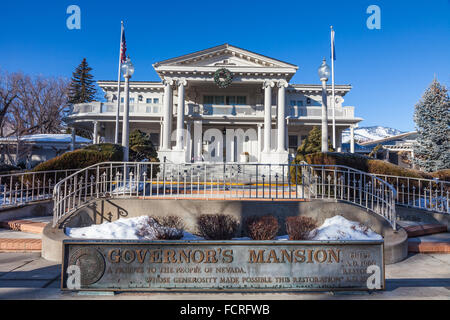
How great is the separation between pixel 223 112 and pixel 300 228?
1938 centimetres

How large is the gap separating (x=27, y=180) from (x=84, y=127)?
866 inches

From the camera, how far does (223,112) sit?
24.3m

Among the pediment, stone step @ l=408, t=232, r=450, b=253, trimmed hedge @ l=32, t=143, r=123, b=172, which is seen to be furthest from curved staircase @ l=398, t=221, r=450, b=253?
the pediment

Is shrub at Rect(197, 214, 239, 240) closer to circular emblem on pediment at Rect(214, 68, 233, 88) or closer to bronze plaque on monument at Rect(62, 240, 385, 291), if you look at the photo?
bronze plaque on monument at Rect(62, 240, 385, 291)

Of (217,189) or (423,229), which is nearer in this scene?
(423,229)

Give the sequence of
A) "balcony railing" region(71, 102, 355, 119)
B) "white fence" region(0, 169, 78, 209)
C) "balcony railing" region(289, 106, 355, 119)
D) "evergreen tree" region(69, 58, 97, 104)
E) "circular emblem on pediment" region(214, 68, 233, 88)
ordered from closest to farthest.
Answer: "white fence" region(0, 169, 78, 209) < "circular emblem on pediment" region(214, 68, 233, 88) < "balcony railing" region(71, 102, 355, 119) < "balcony railing" region(289, 106, 355, 119) < "evergreen tree" region(69, 58, 97, 104)

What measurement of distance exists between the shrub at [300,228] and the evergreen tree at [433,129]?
19.8m

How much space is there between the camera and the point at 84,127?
29219 millimetres

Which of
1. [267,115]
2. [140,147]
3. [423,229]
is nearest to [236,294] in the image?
[423,229]

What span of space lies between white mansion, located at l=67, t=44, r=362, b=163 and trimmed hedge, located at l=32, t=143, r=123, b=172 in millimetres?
10666

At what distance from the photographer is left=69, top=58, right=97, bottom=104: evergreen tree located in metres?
51.5

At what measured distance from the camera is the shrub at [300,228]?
5715 millimetres

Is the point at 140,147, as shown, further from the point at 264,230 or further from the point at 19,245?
the point at 264,230

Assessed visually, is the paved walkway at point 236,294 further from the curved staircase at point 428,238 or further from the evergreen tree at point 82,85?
the evergreen tree at point 82,85
